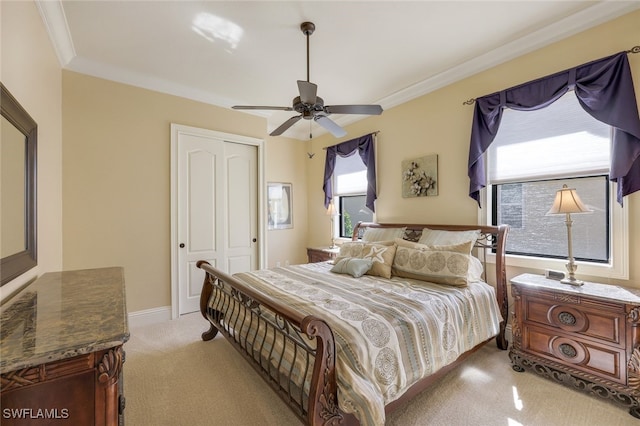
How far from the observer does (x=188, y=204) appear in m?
3.81

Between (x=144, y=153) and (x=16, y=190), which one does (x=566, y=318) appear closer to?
(x=16, y=190)

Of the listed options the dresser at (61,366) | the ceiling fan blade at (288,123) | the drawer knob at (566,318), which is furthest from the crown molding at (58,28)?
the drawer knob at (566,318)

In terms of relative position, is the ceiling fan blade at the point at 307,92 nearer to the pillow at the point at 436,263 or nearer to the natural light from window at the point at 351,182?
the pillow at the point at 436,263

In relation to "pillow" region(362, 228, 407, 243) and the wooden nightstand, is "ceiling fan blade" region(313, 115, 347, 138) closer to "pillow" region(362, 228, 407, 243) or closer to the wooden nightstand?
"pillow" region(362, 228, 407, 243)

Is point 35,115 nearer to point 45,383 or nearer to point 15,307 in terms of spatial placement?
point 15,307

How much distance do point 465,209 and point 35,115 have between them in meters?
4.09

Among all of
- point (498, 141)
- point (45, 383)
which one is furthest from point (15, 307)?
point (498, 141)

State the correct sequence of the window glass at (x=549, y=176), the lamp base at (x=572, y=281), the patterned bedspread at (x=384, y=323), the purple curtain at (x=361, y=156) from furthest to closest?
the purple curtain at (x=361, y=156) < the window glass at (x=549, y=176) < the lamp base at (x=572, y=281) < the patterned bedspread at (x=384, y=323)

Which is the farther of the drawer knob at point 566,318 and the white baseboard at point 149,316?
the white baseboard at point 149,316

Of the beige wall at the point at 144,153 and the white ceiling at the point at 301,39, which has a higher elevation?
the white ceiling at the point at 301,39

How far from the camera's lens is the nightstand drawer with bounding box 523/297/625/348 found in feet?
6.26

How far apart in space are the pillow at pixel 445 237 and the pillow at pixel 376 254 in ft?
1.31

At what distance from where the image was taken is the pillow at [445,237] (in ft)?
9.28

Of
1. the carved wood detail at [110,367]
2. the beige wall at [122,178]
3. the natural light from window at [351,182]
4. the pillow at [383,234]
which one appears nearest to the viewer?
the carved wood detail at [110,367]
